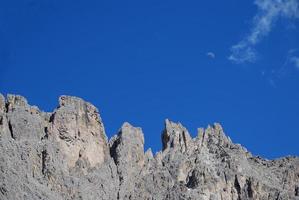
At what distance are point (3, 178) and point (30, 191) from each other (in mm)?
4449

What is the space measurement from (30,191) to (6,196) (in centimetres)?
537

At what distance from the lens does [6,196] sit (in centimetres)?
19412

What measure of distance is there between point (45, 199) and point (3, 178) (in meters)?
6.94

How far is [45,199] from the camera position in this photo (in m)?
199

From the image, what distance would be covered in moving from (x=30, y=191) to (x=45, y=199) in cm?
251

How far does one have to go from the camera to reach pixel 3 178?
19762 centimetres

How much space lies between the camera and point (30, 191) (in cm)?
19850

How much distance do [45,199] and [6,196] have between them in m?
6.98
